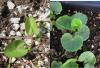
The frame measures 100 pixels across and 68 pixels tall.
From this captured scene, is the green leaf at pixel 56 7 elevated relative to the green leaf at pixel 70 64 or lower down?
elevated

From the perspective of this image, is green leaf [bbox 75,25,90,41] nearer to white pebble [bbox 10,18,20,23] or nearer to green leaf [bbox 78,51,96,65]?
green leaf [bbox 78,51,96,65]

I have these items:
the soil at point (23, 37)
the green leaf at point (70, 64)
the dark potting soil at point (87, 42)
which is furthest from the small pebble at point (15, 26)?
the green leaf at point (70, 64)

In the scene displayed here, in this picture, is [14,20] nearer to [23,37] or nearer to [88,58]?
[23,37]

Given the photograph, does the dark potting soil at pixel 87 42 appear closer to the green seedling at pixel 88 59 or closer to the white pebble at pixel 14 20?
the green seedling at pixel 88 59

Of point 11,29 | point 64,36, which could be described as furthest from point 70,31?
point 11,29

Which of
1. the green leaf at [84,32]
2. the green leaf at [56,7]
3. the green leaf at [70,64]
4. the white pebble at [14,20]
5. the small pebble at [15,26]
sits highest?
the green leaf at [56,7]
